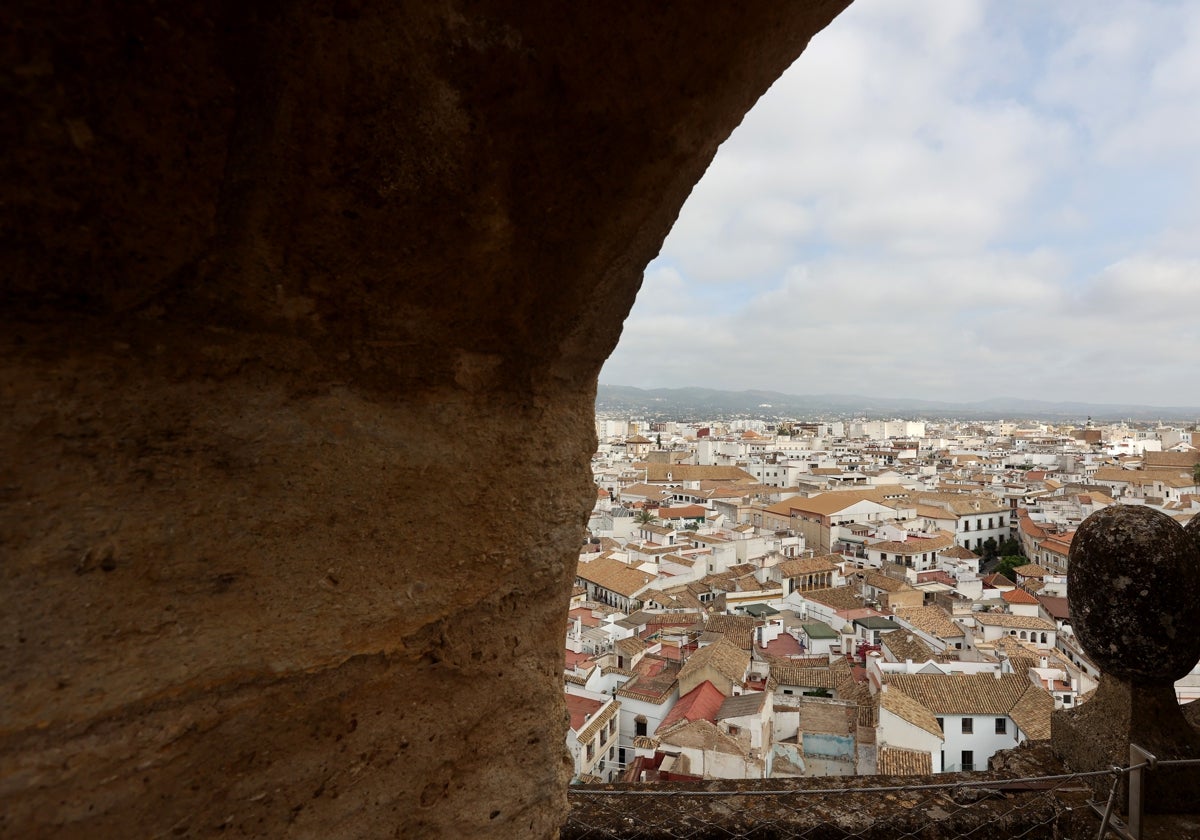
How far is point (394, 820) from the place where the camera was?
48.9 inches

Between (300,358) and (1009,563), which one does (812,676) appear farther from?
(1009,563)

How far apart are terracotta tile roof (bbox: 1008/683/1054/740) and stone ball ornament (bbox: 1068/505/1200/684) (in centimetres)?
1184

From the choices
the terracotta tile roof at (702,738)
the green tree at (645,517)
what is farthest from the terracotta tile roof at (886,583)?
the terracotta tile roof at (702,738)

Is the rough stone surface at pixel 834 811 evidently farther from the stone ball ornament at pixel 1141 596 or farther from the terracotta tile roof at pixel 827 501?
the terracotta tile roof at pixel 827 501

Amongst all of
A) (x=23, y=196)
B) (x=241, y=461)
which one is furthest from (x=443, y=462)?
(x=23, y=196)

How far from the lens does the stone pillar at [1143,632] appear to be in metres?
2.21

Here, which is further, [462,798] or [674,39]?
[462,798]

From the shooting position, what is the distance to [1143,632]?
224cm

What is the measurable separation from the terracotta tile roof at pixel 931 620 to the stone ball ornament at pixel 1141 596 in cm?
1942

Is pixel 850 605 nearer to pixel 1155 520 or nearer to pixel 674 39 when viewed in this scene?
pixel 1155 520

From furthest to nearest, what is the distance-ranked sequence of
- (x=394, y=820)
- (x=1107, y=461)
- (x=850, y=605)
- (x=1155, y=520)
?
(x=1107, y=461) < (x=850, y=605) < (x=1155, y=520) < (x=394, y=820)

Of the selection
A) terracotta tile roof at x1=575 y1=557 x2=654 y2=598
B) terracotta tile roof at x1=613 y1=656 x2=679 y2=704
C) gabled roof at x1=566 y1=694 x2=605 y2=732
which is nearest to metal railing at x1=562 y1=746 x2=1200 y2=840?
gabled roof at x1=566 y1=694 x2=605 y2=732

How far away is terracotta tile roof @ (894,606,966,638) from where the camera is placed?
65.1 feet

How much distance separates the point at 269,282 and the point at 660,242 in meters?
0.65
